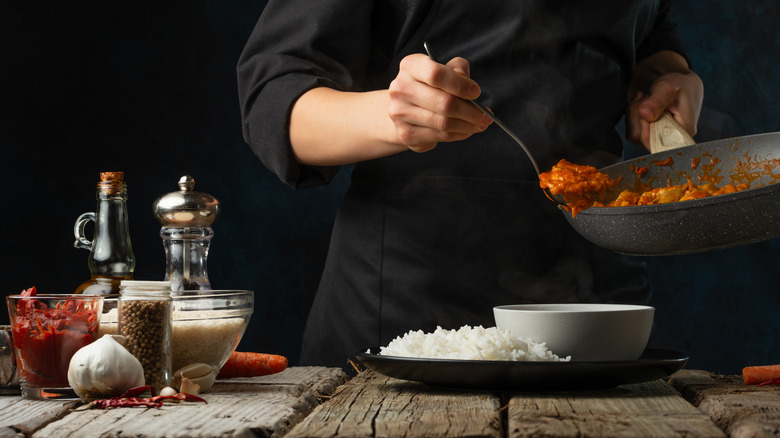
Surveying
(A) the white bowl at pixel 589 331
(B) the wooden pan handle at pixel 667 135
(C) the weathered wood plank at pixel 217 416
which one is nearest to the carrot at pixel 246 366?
(C) the weathered wood plank at pixel 217 416

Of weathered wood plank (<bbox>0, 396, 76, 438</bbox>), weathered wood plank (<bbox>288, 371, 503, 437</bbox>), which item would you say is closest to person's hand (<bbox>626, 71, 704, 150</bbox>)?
weathered wood plank (<bbox>288, 371, 503, 437</bbox>)

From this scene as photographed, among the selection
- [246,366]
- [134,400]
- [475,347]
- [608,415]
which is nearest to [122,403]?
[134,400]

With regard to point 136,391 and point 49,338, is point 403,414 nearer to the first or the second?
point 136,391

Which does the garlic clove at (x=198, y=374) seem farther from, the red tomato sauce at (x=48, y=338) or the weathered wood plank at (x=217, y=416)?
the red tomato sauce at (x=48, y=338)

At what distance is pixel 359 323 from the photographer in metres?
Answer: 1.56

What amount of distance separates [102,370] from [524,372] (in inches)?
18.9

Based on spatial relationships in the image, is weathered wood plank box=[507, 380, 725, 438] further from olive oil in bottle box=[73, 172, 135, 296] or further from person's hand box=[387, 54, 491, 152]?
olive oil in bottle box=[73, 172, 135, 296]

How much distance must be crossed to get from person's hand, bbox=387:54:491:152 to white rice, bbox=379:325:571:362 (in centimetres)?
28

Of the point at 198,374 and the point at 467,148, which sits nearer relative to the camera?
the point at 198,374

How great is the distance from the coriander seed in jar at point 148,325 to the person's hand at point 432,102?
0.40 metres

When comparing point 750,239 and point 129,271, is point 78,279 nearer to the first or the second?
point 129,271

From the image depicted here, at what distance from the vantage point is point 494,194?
1.51 metres

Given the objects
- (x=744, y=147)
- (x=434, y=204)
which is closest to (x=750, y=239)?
(x=744, y=147)

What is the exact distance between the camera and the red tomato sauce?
0.95m
